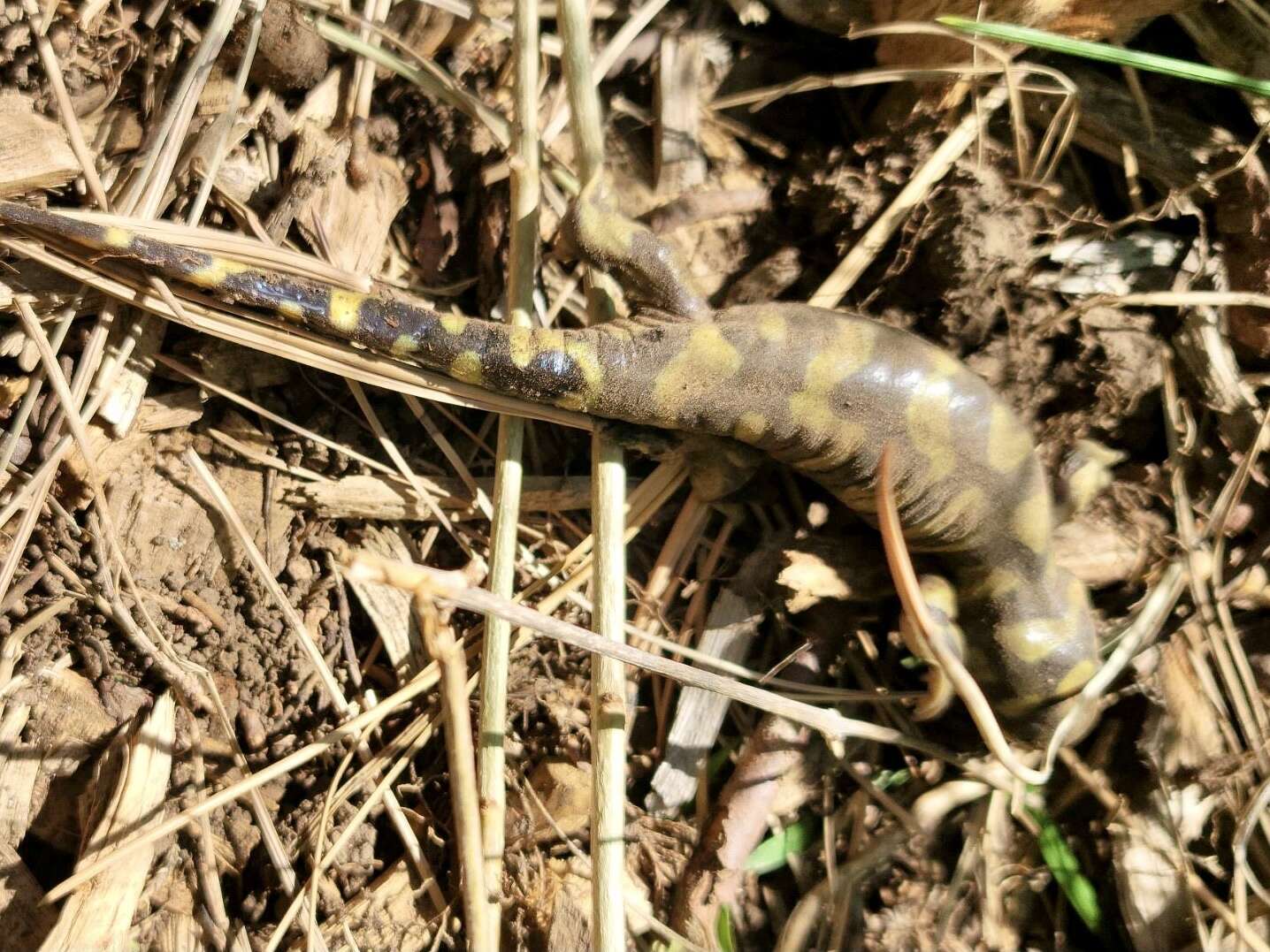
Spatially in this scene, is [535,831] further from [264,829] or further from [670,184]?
[670,184]

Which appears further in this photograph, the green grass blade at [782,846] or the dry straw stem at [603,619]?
the green grass blade at [782,846]

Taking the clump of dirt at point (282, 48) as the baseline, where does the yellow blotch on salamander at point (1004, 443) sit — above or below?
below

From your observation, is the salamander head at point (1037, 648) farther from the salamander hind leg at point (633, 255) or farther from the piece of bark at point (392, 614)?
the piece of bark at point (392, 614)

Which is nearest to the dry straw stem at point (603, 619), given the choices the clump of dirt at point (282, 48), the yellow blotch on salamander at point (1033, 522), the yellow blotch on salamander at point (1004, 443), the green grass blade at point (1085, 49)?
the clump of dirt at point (282, 48)

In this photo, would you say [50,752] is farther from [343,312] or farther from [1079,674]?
[1079,674]

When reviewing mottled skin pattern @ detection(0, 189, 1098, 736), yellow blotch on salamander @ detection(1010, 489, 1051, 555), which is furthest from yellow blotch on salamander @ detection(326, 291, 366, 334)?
yellow blotch on salamander @ detection(1010, 489, 1051, 555)

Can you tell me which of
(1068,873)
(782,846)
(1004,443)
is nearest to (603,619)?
(782,846)
